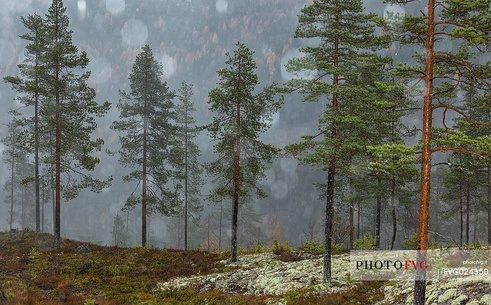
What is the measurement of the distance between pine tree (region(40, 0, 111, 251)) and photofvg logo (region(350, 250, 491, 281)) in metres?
17.2

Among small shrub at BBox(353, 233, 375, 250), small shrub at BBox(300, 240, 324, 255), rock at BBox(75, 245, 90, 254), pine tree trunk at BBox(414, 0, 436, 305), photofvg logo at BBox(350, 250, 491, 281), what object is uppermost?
pine tree trunk at BBox(414, 0, 436, 305)

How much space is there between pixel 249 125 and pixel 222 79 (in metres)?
3.28

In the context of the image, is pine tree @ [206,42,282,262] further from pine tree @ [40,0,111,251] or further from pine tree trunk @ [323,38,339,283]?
pine tree @ [40,0,111,251]

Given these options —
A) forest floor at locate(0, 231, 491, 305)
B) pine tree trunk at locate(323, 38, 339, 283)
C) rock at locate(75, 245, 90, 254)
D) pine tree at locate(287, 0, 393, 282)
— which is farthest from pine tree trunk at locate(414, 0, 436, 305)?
rock at locate(75, 245, 90, 254)

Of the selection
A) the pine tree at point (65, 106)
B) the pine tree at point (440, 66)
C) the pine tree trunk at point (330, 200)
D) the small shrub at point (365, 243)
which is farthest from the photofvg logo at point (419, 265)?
the pine tree at point (65, 106)

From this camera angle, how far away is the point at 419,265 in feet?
27.1

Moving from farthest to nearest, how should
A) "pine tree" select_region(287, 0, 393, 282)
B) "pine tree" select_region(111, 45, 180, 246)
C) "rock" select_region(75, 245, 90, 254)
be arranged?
1. "pine tree" select_region(111, 45, 180, 246)
2. "rock" select_region(75, 245, 90, 254)
3. "pine tree" select_region(287, 0, 393, 282)

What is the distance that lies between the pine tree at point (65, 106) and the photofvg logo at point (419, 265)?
56.6 ft

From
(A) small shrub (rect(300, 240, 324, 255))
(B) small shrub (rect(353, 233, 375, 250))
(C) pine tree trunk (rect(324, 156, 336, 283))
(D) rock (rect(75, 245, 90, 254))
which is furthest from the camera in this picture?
(D) rock (rect(75, 245, 90, 254))

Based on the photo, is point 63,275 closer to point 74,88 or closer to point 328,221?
point 74,88

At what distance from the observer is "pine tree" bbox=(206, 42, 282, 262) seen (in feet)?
59.2

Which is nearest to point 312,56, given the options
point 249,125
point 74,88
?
point 249,125

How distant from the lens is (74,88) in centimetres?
2052

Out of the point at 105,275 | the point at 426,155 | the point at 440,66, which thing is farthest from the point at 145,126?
the point at 426,155
